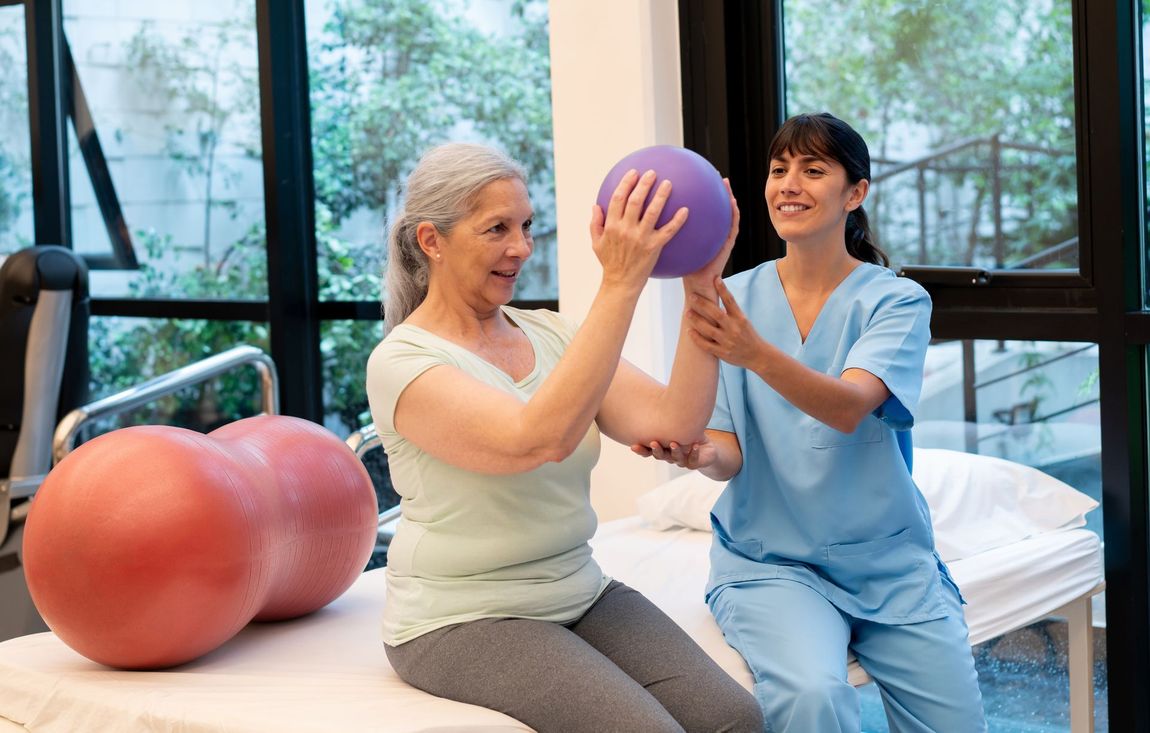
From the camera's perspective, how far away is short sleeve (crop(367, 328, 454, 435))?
178 cm

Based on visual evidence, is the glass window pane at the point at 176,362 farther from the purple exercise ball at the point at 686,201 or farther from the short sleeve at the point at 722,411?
the purple exercise ball at the point at 686,201

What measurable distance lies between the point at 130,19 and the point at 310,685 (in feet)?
10.9

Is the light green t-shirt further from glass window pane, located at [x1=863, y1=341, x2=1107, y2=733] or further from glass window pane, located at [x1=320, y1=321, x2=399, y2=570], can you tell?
glass window pane, located at [x1=320, y1=321, x2=399, y2=570]

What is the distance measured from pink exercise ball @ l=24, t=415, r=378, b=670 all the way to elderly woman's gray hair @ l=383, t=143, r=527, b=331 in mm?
465

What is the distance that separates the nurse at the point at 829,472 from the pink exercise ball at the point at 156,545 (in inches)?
24.9

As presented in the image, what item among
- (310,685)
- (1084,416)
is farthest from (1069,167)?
(310,685)

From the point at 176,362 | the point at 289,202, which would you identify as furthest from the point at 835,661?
the point at 176,362

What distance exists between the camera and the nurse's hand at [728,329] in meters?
1.86

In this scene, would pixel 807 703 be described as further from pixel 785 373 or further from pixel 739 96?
pixel 739 96

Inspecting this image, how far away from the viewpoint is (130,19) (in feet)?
14.7

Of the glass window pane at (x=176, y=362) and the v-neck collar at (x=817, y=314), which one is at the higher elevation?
the v-neck collar at (x=817, y=314)

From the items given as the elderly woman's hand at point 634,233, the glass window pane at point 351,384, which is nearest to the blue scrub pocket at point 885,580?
the elderly woman's hand at point 634,233

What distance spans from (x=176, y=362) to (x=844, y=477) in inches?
121

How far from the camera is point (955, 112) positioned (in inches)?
120
